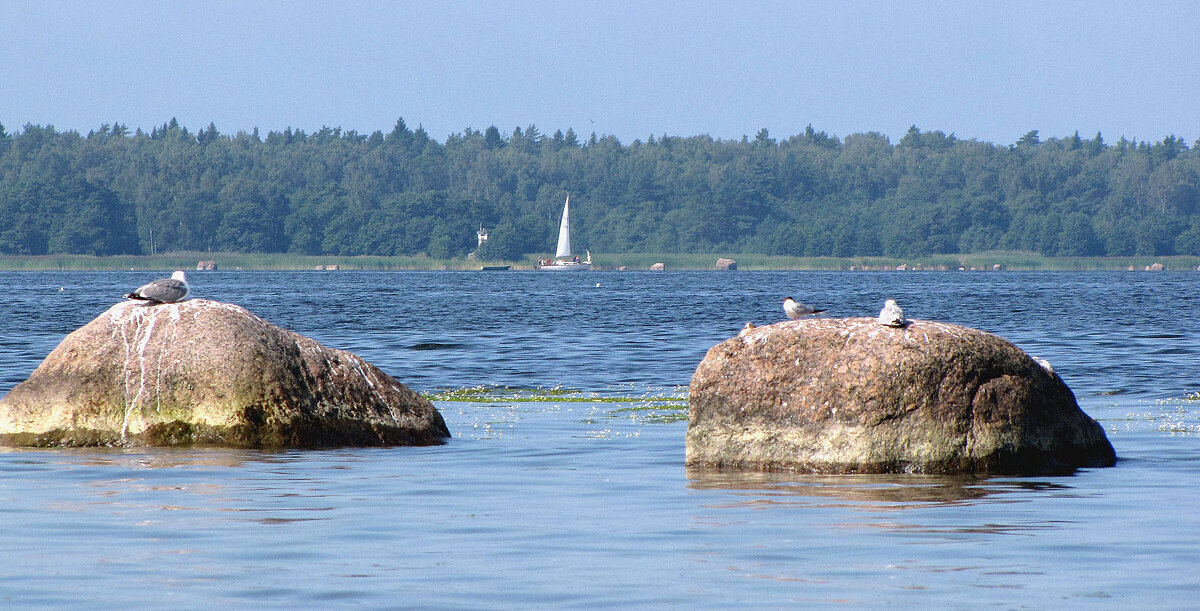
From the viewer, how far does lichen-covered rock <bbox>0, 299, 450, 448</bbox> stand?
53.7ft

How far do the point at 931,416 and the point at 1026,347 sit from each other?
2377 cm

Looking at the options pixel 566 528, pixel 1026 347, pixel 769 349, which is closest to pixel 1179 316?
pixel 1026 347

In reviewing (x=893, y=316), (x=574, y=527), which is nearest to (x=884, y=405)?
(x=893, y=316)

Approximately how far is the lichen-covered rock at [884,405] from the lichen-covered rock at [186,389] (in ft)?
13.8

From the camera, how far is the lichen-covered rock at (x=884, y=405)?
14.3 m

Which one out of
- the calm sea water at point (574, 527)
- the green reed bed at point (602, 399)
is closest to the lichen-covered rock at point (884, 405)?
the calm sea water at point (574, 527)

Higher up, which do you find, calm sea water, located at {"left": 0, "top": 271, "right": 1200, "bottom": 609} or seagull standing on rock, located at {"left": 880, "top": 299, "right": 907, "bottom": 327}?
seagull standing on rock, located at {"left": 880, "top": 299, "right": 907, "bottom": 327}

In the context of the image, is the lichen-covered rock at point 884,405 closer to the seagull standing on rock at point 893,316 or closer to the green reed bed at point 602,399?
the seagull standing on rock at point 893,316

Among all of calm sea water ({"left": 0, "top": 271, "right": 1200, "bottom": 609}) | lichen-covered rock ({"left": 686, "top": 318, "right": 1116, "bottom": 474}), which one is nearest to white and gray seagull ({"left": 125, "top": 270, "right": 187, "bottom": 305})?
calm sea water ({"left": 0, "top": 271, "right": 1200, "bottom": 609})

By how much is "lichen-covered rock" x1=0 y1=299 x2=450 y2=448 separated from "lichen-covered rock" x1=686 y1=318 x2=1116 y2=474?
4201 millimetres

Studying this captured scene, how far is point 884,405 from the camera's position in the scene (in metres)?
14.4

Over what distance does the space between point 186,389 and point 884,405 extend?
7.14m

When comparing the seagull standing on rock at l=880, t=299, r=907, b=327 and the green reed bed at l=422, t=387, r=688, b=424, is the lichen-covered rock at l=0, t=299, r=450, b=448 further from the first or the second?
the seagull standing on rock at l=880, t=299, r=907, b=327

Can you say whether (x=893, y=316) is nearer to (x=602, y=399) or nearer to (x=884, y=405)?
(x=884, y=405)
